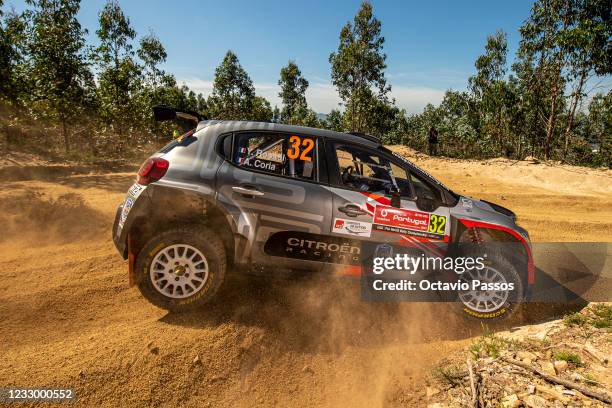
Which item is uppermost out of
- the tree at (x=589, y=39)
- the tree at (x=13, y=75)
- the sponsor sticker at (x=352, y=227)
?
the tree at (x=589, y=39)

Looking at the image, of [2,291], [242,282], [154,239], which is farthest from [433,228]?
[2,291]

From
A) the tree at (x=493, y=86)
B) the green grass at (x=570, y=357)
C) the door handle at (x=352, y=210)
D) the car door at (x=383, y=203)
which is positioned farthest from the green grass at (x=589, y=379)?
the tree at (x=493, y=86)

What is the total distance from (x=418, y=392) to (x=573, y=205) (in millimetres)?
9709

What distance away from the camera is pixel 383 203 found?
3445mm

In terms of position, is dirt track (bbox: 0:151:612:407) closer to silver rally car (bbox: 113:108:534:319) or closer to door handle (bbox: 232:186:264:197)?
silver rally car (bbox: 113:108:534:319)

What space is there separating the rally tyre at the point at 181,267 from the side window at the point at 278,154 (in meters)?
0.82

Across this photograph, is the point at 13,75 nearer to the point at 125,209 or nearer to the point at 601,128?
the point at 125,209

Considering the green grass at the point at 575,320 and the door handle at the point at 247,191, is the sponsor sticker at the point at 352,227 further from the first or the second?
the green grass at the point at 575,320

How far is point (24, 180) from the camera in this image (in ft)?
27.4

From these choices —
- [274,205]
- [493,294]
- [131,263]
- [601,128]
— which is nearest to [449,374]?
[493,294]

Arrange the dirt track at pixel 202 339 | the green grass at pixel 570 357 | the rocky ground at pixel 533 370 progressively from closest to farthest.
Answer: the rocky ground at pixel 533 370 < the dirt track at pixel 202 339 < the green grass at pixel 570 357

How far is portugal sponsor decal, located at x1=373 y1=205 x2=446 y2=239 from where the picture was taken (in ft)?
11.3

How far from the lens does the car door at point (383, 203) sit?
342 centimetres

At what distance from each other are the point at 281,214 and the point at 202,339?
1.34 m
